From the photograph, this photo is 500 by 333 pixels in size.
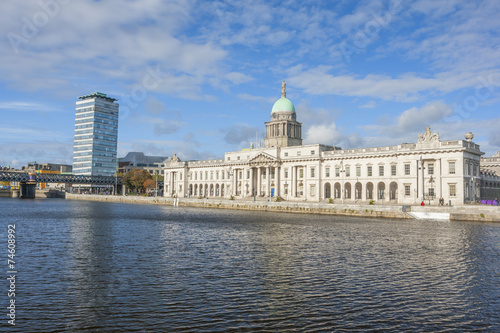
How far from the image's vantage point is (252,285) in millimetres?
20719

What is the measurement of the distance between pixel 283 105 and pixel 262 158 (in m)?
21.6

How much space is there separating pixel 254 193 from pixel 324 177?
25.0 m

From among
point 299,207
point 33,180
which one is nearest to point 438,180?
point 299,207

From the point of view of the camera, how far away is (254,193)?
401 feet

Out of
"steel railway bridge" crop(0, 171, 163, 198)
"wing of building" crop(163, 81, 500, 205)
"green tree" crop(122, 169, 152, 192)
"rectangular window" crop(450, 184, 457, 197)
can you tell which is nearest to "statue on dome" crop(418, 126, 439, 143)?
"wing of building" crop(163, 81, 500, 205)

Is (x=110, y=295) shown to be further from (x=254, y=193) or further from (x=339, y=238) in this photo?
(x=254, y=193)

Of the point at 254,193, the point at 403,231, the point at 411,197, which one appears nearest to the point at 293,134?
the point at 254,193

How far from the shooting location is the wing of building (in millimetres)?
80250

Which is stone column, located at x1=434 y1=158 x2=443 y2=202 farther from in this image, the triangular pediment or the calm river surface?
the calm river surface

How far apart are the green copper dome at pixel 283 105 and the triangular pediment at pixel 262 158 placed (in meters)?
19.5

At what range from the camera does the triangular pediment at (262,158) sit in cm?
11548

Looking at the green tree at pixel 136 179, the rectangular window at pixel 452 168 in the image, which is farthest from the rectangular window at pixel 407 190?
the green tree at pixel 136 179

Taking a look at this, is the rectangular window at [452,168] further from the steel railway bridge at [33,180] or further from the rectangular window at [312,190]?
the steel railway bridge at [33,180]

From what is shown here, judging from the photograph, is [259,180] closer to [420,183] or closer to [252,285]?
[420,183]
